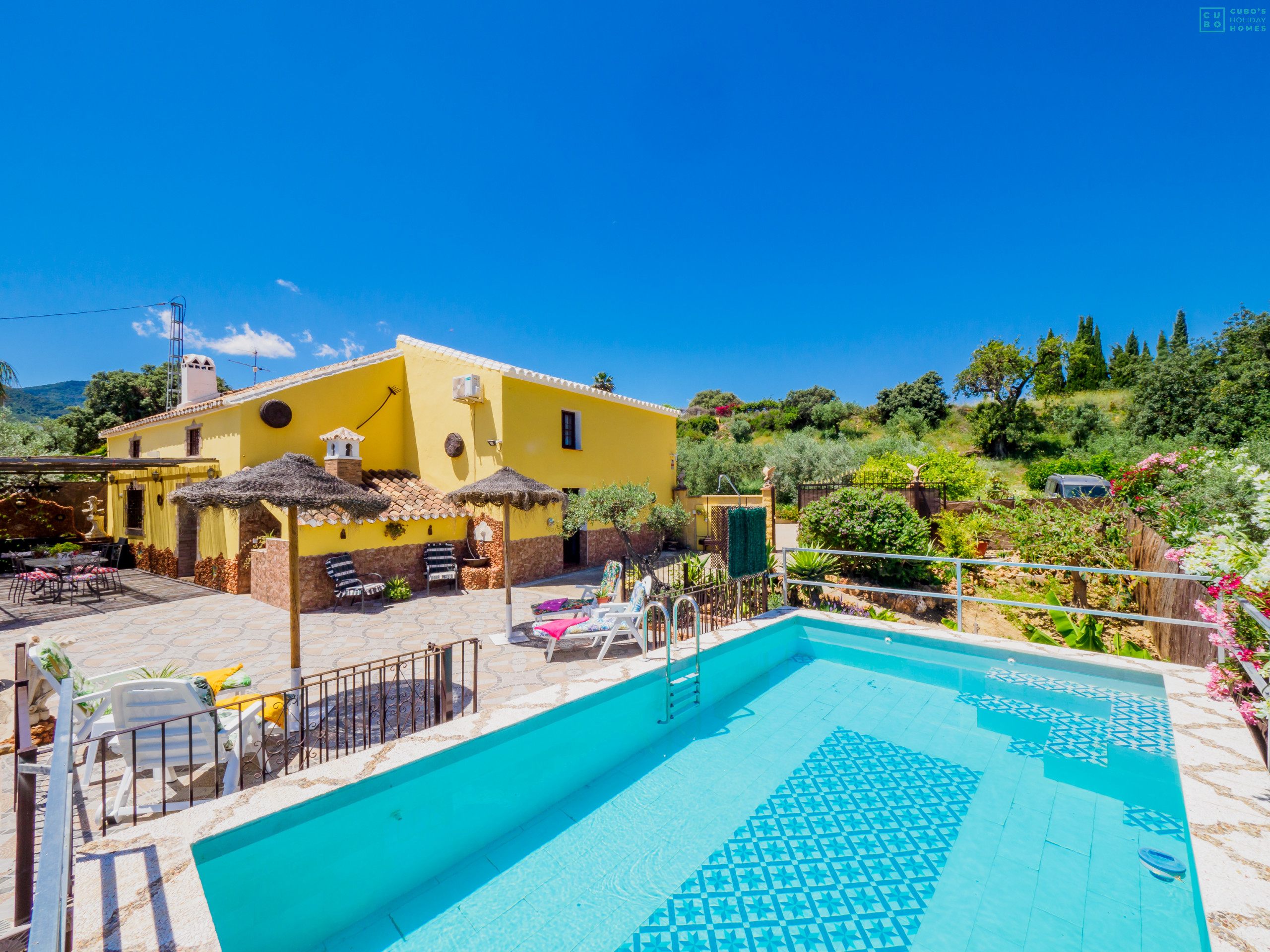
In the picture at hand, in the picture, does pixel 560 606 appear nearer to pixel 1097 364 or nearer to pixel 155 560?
pixel 155 560

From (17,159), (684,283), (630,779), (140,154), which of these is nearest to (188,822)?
(630,779)

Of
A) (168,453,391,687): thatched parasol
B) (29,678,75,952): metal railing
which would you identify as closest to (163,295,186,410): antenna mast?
(168,453,391,687): thatched parasol

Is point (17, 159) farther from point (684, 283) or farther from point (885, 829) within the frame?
point (885, 829)

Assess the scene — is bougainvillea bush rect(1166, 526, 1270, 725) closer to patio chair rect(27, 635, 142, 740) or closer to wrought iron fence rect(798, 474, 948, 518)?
patio chair rect(27, 635, 142, 740)

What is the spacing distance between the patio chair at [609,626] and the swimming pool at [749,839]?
4.87 feet

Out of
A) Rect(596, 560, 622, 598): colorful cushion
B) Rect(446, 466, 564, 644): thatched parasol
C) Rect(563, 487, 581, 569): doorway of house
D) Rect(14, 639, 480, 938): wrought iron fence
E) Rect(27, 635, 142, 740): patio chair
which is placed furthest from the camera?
Rect(563, 487, 581, 569): doorway of house

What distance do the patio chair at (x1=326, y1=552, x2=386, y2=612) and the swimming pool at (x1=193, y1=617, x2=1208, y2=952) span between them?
6934mm

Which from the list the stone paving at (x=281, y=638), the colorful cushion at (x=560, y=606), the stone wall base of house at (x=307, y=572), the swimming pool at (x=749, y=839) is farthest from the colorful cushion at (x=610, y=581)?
the stone wall base of house at (x=307, y=572)

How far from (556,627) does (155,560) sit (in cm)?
1421

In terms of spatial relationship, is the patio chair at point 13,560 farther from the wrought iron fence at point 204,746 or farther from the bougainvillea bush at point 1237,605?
the bougainvillea bush at point 1237,605

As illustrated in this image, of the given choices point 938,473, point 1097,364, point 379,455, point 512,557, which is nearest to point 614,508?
point 512,557

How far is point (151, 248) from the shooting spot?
18391 mm

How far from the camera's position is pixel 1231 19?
8.38 meters

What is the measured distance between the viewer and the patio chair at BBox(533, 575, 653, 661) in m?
7.25
